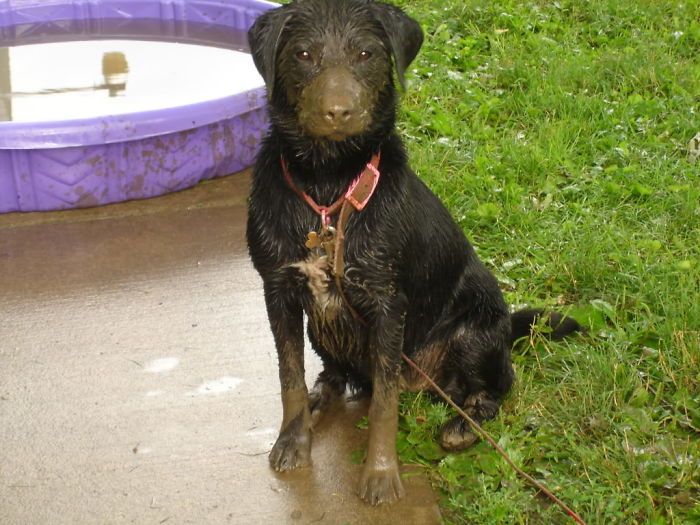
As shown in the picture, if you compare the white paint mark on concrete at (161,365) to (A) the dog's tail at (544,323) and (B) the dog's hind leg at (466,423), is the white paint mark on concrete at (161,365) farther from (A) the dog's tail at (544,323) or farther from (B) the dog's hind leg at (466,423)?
(A) the dog's tail at (544,323)

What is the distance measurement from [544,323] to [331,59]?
4.71 ft

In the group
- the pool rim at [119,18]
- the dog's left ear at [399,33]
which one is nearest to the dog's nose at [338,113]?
the dog's left ear at [399,33]

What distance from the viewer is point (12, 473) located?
→ 3131 millimetres

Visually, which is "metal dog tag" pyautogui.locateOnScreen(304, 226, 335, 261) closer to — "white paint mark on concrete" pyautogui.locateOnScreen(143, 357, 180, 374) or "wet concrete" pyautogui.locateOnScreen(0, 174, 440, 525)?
"wet concrete" pyautogui.locateOnScreen(0, 174, 440, 525)

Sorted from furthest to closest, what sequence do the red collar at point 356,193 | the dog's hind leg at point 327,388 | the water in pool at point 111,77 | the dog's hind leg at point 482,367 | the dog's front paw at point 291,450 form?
the water in pool at point 111,77, the dog's hind leg at point 327,388, the dog's hind leg at point 482,367, the dog's front paw at point 291,450, the red collar at point 356,193

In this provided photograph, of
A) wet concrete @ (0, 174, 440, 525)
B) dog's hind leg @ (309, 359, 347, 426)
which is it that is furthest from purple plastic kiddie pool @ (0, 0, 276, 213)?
dog's hind leg @ (309, 359, 347, 426)

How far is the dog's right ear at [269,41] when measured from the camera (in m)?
2.84

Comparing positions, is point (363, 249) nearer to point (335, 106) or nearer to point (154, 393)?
point (335, 106)

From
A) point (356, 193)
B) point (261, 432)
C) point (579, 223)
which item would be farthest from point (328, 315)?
point (579, 223)

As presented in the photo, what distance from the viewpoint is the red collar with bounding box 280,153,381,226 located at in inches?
116

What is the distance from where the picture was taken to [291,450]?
10.3 feet

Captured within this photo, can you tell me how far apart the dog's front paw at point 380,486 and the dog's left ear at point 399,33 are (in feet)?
4.16

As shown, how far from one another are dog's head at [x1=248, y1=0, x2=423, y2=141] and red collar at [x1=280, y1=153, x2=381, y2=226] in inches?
5.9

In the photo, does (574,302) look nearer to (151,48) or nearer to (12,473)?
(12,473)
